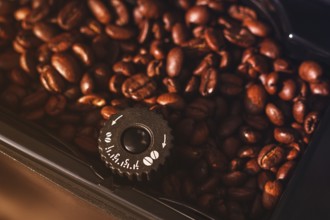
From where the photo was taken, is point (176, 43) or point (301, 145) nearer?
point (301, 145)

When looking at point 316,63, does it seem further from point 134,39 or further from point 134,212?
point 134,212

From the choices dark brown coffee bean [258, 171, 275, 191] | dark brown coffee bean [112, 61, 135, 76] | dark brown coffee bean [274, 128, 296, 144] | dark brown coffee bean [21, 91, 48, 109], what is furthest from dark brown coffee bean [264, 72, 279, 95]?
dark brown coffee bean [21, 91, 48, 109]

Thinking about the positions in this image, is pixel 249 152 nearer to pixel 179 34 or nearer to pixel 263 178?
pixel 263 178

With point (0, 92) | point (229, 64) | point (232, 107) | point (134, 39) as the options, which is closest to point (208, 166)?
point (232, 107)

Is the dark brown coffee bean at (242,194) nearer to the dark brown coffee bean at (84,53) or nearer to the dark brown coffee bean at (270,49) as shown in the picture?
the dark brown coffee bean at (270,49)

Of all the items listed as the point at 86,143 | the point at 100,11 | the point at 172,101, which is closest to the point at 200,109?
the point at 172,101

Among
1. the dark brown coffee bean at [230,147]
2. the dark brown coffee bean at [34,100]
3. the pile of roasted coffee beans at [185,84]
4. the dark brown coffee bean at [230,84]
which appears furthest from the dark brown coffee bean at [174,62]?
the dark brown coffee bean at [34,100]
